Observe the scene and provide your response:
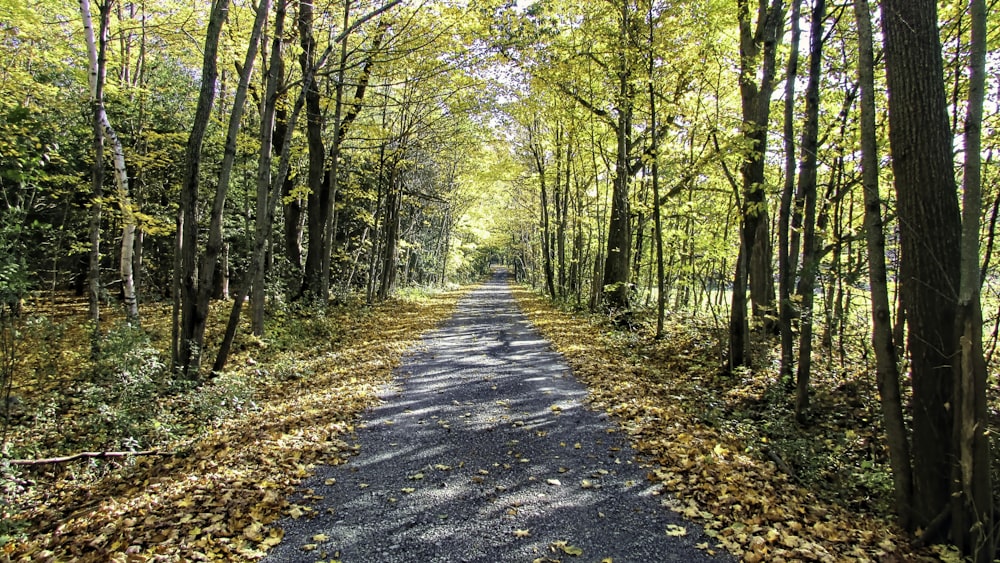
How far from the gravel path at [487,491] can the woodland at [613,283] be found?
35cm

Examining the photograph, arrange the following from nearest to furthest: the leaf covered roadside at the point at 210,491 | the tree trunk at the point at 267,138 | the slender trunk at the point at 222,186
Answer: the leaf covered roadside at the point at 210,491
the slender trunk at the point at 222,186
the tree trunk at the point at 267,138

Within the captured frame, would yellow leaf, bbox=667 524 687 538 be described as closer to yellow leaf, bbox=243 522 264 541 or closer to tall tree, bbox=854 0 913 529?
tall tree, bbox=854 0 913 529

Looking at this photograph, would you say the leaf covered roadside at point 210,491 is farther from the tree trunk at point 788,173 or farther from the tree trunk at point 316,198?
the tree trunk at point 316,198

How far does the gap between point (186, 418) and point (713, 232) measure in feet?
37.6

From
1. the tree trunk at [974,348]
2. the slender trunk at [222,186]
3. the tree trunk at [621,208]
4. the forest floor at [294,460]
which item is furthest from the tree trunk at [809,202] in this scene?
the slender trunk at [222,186]

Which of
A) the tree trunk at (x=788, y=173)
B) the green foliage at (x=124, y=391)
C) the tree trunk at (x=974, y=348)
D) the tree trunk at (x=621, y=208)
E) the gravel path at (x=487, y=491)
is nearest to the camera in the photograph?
the tree trunk at (x=974, y=348)

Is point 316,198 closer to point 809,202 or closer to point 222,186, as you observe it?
point 222,186

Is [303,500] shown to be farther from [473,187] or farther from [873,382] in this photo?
[473,187]

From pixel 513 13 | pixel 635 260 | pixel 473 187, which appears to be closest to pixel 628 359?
pixel 513 13

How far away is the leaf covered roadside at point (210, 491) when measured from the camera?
360 cm

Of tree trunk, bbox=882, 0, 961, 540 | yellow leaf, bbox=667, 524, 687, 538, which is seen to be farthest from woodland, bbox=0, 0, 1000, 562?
yellow leaf, bbox=667, 524, 687, 538

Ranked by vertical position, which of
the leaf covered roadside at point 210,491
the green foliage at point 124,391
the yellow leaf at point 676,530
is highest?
the green foliage at point 124,391

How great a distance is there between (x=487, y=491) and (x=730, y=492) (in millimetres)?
2218

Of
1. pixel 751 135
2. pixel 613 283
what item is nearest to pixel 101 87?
pixel 751 135
